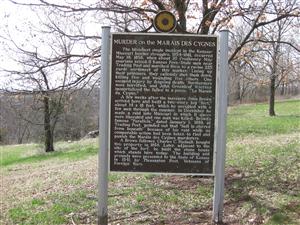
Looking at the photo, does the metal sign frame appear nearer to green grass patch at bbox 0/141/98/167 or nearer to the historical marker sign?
the historical marker sign

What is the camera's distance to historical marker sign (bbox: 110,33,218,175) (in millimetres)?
6566

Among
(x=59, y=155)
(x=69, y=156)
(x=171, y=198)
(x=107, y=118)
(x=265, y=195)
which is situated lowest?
(x=59, y=155)

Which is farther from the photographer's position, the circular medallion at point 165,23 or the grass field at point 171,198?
the grass field at point 171,198

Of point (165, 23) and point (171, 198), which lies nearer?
point (165, 23)

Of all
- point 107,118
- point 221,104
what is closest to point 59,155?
point 107,118

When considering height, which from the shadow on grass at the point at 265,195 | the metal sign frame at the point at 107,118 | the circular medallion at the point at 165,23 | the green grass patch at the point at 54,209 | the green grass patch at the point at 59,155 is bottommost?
the green grass patch at the point at 59,155

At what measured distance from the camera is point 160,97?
6578mm

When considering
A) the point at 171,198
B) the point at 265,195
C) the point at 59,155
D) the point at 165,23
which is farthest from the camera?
the point at 59,155

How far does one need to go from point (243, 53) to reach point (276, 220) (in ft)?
20.9

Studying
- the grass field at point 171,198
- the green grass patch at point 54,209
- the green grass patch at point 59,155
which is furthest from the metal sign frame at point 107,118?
the green grass patch at point 59,155

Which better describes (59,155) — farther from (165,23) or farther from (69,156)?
(165,23)

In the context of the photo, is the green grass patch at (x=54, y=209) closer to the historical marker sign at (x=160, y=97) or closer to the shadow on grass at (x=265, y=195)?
the historical marker sign at (x=160, y=97)

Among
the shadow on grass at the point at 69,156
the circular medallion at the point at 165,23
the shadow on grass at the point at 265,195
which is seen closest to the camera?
the circular medallion at the point at 165,23

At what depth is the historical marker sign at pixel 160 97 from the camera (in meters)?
6.57
